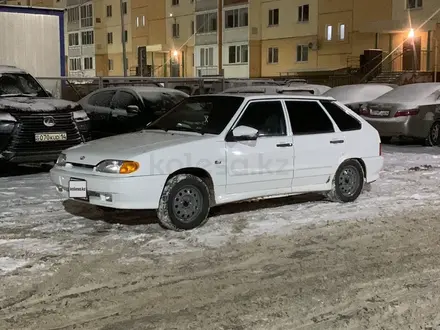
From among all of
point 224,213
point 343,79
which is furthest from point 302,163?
point 343,79

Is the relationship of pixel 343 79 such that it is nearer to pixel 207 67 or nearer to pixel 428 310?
pixel 207 67

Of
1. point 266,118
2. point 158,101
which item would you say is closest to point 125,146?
point 266,118

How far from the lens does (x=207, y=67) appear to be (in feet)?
159

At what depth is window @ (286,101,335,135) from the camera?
7.95 meters

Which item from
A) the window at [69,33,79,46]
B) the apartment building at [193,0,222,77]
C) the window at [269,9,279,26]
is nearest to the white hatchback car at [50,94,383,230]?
the window at [269,9,279,26]

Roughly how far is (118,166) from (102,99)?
869 centimetres

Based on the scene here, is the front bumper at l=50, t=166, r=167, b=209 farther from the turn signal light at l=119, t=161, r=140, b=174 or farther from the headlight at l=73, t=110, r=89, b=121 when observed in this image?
the headlight at l=73, t=110, r=89, b=121

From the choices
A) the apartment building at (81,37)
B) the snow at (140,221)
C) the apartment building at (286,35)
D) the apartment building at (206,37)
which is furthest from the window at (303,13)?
the snow at (140,221)

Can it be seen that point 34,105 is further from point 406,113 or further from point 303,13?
point 303,13

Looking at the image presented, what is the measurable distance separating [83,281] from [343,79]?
30441 mm

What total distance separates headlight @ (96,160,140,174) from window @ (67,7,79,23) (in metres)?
59.3

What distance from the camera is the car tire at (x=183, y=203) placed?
22.5 ft

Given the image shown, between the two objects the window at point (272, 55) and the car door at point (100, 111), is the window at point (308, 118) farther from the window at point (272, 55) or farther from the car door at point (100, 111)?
the window at point (272, 55)

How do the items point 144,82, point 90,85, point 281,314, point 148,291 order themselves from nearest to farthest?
point 281,314, point 148,291, point 144,82, point 90,85
